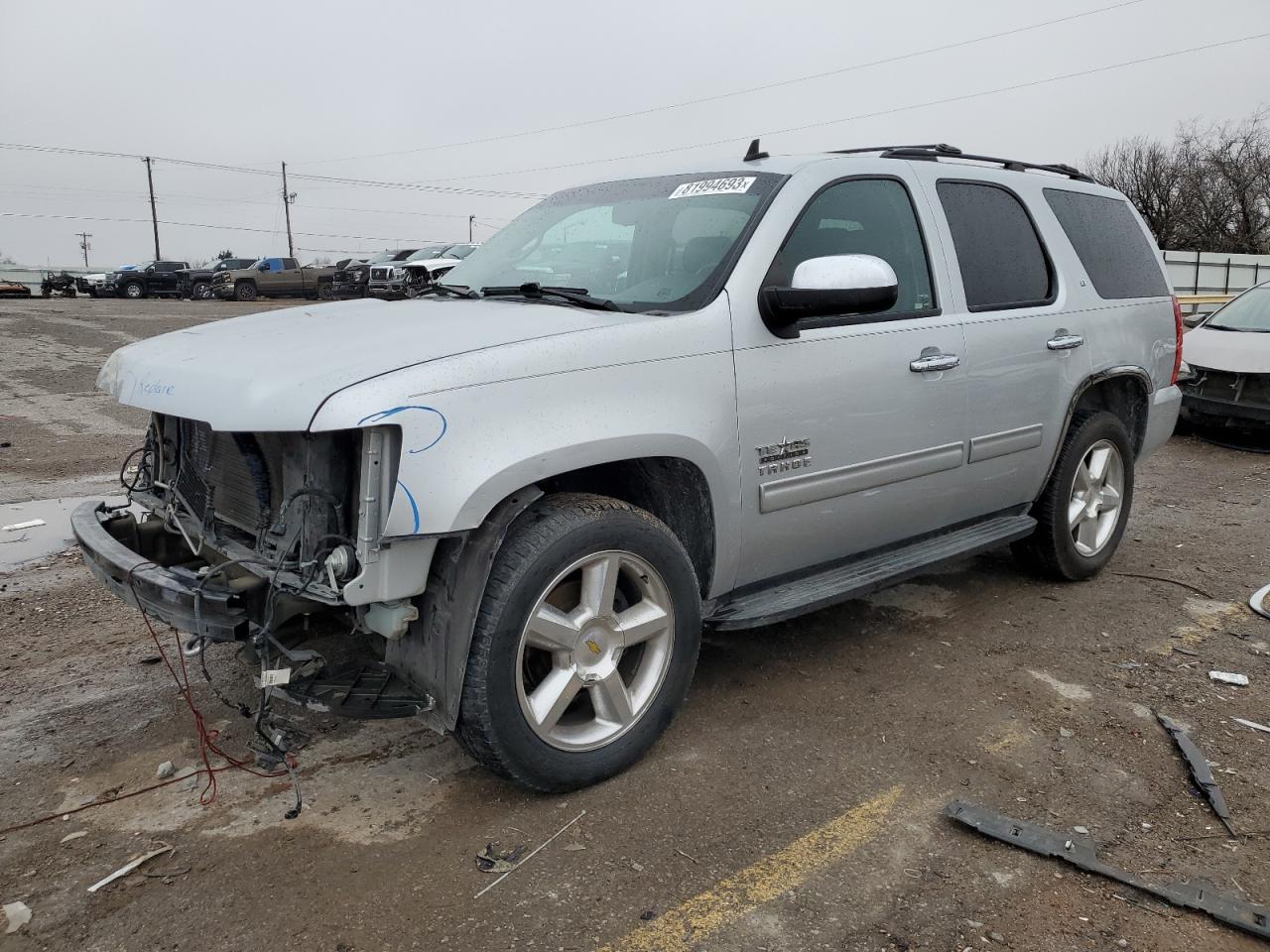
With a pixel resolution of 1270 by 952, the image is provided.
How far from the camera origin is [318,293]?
109ft

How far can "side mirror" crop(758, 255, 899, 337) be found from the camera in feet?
10.2

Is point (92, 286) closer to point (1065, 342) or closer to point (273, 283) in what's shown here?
point (273, 283)

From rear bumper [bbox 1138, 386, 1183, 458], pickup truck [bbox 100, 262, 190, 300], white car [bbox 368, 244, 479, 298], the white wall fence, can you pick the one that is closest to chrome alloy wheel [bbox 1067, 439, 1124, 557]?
rear bumper [bbox 1138, 386, 1183, 458]

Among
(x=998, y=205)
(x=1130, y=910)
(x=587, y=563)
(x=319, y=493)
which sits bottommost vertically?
(x=1130, y=910)

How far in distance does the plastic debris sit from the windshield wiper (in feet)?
11.8

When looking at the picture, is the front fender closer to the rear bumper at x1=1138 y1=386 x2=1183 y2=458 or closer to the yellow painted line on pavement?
the yellow painted line on pavement

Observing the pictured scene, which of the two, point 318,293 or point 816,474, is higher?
point 318,293

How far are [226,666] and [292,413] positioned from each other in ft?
6.16

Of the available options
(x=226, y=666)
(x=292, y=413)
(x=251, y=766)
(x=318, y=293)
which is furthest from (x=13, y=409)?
(x=318, y=293)

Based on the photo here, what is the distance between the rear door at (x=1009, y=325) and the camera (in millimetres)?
4051

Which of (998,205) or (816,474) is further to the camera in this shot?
(998,205)

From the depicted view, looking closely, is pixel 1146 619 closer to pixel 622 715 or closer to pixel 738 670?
pixel 738 670

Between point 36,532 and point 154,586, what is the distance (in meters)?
3.45

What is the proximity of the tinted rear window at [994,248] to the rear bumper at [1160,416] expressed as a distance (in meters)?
1.20
